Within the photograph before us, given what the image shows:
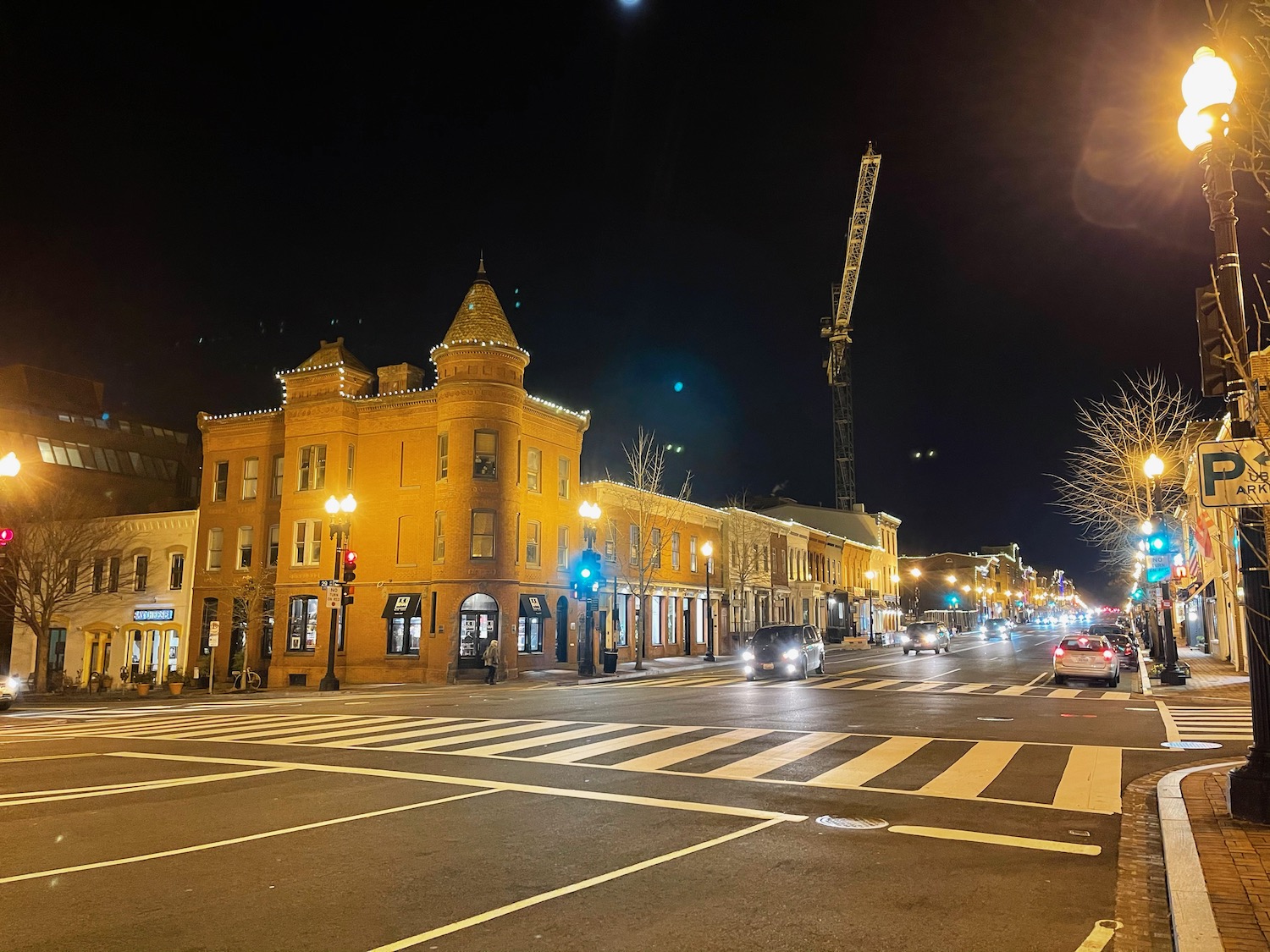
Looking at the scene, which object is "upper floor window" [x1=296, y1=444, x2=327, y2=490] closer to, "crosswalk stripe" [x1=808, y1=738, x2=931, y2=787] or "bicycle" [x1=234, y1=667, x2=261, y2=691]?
"bicycle" [x1=234, y1=667, x2=261, y2=691]

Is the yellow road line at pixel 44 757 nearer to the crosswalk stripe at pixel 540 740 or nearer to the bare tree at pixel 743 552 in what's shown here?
the crosswalk stripe at pixel 540 740

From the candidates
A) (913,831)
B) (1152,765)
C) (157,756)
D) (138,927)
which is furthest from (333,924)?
(1152,765)

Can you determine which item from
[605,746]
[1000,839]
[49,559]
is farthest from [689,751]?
[49,559]

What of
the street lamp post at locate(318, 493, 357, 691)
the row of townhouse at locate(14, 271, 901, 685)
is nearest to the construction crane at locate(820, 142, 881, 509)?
the row of townhouse at locate(14, 271, 901, 685)

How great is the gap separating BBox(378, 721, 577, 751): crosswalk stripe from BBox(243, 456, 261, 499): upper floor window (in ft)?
95.8

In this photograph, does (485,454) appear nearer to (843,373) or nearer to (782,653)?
(782,653)

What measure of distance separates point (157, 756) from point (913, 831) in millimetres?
11244

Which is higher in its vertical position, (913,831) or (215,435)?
(215,435)

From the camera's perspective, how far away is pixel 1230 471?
7688mm

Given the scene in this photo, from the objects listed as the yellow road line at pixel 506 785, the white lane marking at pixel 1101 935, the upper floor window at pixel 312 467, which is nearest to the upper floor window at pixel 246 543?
the upper floor window at pixel 312 467

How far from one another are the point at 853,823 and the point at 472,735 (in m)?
8.78

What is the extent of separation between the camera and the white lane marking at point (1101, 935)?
17.6ft

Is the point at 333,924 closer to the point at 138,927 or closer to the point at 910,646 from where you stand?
the point at 138,927

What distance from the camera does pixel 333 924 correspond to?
571 cm
